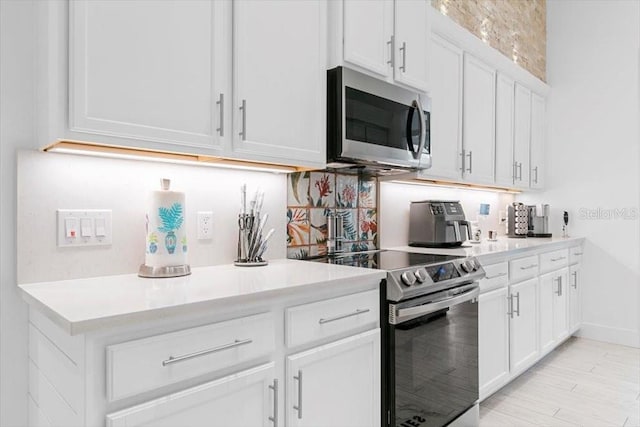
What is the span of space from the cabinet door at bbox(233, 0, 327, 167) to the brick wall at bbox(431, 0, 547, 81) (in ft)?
5.16

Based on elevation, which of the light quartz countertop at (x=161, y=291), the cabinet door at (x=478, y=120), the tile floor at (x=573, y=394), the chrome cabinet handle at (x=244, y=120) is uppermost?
the cabinet door at (x=478, y=120)

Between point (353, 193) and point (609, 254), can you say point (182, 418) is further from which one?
point (609, 254)

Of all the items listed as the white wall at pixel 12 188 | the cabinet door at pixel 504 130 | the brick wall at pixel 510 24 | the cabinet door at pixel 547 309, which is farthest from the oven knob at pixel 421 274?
the brick wall at pixel 510 24

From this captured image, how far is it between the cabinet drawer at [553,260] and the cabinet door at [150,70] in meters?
2.71

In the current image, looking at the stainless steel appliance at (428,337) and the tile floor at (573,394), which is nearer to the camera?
the stainless steel appliance at (428,337)

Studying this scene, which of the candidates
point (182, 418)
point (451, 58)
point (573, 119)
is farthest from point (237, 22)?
point (573, 119)

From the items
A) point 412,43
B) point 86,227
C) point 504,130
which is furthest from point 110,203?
point 504,130

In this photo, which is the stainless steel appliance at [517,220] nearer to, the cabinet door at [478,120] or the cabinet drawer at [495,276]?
the cabinet door at [478,120]

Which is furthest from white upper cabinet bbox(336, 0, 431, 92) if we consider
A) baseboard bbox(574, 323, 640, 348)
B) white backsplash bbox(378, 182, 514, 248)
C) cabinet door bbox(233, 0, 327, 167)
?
baseboard bbox(574, 323, 640, 348)

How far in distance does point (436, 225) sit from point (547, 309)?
127cm

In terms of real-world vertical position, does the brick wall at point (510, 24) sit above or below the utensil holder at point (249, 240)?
above

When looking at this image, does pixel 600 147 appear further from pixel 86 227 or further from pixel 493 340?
pixel 86 227

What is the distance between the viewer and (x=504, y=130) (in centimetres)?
351

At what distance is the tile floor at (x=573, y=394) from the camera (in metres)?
2.42
